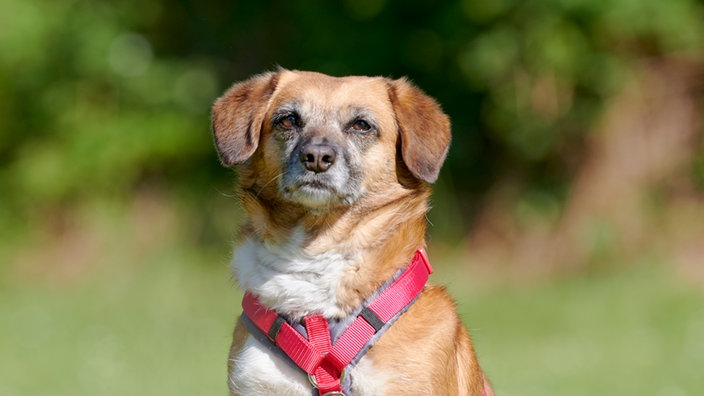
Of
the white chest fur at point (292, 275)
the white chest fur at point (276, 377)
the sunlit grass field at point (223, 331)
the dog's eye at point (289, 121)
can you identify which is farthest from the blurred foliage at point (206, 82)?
the white chest fur at point (276, 377)

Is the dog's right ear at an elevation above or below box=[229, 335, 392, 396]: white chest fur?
above

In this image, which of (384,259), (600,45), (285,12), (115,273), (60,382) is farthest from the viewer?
(285,12)

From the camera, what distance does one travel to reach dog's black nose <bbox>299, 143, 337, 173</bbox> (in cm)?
420

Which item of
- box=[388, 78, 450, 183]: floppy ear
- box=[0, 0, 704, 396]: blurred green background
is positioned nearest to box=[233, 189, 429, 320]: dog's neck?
box=[388, 78, 450, 183]: floppy ear

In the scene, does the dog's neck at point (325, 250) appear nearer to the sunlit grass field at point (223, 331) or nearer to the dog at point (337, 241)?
the dog at point (337, 241)

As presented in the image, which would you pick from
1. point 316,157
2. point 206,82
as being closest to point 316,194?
point 316,157

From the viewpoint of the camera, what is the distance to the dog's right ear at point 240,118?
4.31m

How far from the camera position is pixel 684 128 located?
39.0 feet

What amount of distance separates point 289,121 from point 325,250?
611mm

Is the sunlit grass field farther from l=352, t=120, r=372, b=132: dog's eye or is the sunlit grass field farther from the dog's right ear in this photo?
l=352, t=120, r=372, b=132: dog's eye

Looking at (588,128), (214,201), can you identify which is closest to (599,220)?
(588,128)

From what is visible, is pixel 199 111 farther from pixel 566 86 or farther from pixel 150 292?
pixel 566 86

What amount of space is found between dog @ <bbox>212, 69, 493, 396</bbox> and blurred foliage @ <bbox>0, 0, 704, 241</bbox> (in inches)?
293

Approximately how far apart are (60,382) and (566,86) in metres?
6.31
